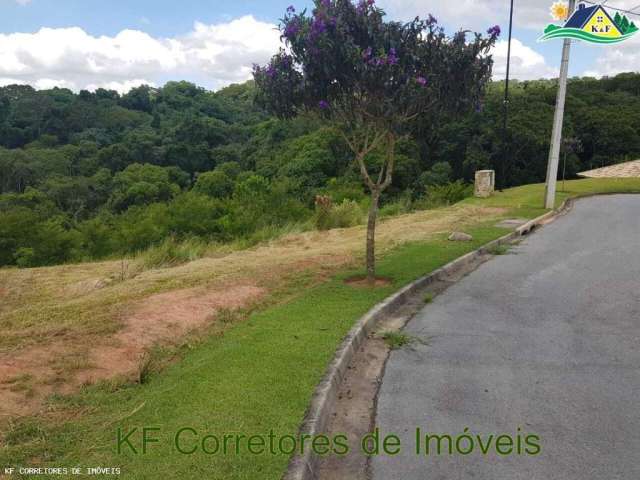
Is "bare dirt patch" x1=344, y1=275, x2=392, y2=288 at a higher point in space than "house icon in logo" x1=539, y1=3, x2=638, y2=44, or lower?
lower

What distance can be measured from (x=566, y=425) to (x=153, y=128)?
8879 cm

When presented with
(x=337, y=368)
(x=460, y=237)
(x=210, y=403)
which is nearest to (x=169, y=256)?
(x=460, y=237)

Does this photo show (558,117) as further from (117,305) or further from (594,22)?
(117,305)

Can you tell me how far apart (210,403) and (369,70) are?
14.5 feet

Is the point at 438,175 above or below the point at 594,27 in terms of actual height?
below

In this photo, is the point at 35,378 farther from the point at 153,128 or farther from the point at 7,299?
the point at 153,128

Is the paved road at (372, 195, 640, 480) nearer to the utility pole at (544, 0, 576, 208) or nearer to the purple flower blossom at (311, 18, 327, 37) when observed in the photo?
the purple flower blossom at (311, 18, 327, 37)

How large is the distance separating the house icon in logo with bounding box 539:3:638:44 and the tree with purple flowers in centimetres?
996

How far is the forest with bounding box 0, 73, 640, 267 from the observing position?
17703 mm

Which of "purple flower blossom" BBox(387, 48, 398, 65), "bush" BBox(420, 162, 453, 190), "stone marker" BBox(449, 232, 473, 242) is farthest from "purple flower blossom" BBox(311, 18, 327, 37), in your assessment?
"bush" BBox(420, 162, 453, 190)

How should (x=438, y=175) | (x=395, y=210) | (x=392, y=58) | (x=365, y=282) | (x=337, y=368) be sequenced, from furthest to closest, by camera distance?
(x=438, y=175) < (x=395, y=210) < (x=365, y=282) < (x=392, y=58) < (x=337, y=368)

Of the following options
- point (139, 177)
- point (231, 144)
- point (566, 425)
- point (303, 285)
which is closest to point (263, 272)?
point (303, 285)

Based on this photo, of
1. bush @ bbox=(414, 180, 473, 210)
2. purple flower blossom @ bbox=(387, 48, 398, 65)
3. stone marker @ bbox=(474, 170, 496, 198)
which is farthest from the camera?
bush @ bbox=(414, 180, 473, 210)

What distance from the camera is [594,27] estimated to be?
1533cm
